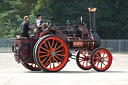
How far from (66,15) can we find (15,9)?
9.46 metres

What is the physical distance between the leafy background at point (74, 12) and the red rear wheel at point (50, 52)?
4132cm

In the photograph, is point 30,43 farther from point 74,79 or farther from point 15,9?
point 15,9

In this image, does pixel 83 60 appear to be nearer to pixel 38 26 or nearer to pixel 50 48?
pixel 50 48

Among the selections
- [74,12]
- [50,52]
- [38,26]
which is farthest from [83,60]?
[74,12]

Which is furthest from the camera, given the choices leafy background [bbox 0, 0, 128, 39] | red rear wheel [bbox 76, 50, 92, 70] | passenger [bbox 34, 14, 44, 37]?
leafy background [bbox 0, 0, 128, 39]

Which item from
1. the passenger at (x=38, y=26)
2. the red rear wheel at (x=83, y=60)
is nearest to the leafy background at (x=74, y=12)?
the red rear wheel at (x=83, y=60)

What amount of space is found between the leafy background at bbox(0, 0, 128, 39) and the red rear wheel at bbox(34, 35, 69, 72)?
41.3m

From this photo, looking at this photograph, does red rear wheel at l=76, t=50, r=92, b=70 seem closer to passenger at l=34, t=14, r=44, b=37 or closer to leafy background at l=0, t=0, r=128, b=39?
passenger at l=34, t=14, r=44, b=37

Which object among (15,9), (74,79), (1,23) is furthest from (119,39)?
(74,79)

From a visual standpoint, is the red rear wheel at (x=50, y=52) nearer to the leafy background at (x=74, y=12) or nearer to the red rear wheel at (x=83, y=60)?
the red rear wheel at (x=83, y=60)

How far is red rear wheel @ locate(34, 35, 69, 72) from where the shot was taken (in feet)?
51.5

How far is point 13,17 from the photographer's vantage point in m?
66.4

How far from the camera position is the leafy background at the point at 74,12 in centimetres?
5953

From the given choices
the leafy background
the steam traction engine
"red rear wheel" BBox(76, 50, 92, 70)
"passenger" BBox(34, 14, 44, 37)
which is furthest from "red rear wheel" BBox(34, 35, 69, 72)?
the leafy background
